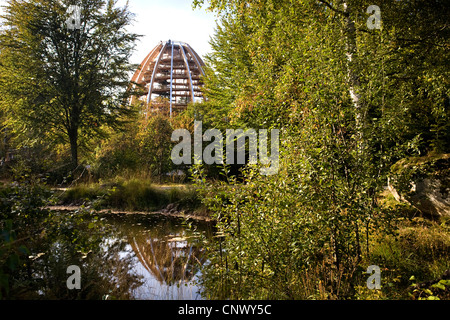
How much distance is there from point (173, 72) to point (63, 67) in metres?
31.7

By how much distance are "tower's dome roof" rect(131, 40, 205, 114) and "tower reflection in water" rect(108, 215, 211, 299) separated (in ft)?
106

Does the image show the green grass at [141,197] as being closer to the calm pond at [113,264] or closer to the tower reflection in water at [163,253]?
the tower reflection in water at [163,253]

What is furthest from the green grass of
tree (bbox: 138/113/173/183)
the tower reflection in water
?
tree (bbox: 138/113/173/183)

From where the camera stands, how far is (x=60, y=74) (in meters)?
11.9

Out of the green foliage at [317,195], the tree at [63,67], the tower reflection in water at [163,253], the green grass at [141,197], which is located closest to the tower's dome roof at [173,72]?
the tree at [63,67]

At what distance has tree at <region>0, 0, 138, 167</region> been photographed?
36.9 feet

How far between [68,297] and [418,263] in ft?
13.8

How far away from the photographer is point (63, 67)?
39.9 feet

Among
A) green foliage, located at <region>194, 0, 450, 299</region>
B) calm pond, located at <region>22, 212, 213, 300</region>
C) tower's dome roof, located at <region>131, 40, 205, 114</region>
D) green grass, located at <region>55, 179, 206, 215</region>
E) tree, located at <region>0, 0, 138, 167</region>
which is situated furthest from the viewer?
tower's dome roof, located at <region>131, 40, 205, 114</region>

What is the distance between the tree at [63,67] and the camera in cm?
1126

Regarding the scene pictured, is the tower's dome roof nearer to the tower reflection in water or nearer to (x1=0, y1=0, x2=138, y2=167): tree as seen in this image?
(x1=0, y1=0, x2=138, y2=167): tree
